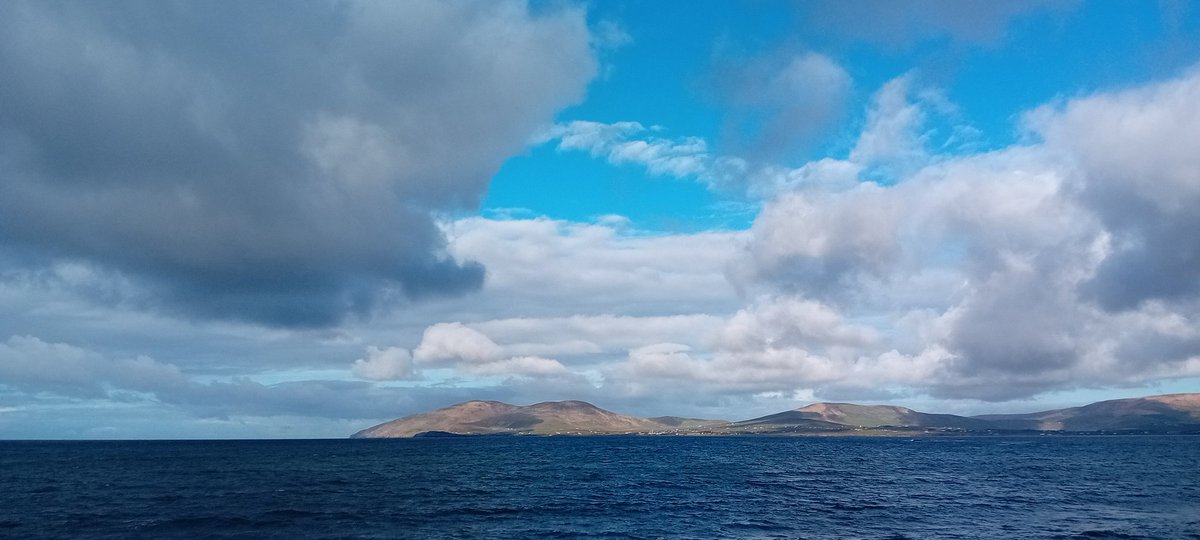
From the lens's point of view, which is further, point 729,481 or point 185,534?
point 729,481

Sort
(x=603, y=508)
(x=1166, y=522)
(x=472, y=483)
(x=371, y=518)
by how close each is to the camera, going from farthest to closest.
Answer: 1. (x=472, y=483)
2. (x=603, y=508)
3. (x=371, y=518)
4. (x=1166, y=522)

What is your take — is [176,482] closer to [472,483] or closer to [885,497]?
[472,483]

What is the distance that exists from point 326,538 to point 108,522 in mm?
23876

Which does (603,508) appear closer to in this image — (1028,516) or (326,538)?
(326,538)

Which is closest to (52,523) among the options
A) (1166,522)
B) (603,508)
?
(603,508)

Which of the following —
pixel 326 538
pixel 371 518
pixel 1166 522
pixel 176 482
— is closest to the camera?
pixel 326 538

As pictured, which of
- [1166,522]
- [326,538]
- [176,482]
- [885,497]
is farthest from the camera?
[176,482]

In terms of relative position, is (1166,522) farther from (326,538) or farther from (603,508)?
(326,538)

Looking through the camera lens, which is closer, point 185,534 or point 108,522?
point 185,534

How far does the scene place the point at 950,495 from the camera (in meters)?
81.7

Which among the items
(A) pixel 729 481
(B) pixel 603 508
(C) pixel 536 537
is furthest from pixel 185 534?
(A) pixel 729 481

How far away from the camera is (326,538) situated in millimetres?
54938

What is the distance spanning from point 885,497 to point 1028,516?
1673cm

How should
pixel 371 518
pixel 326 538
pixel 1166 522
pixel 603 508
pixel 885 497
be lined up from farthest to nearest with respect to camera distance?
pixel 885 497, pixel 603 508, pixel 371 518, pixel 1166 522, pixel 326 538
